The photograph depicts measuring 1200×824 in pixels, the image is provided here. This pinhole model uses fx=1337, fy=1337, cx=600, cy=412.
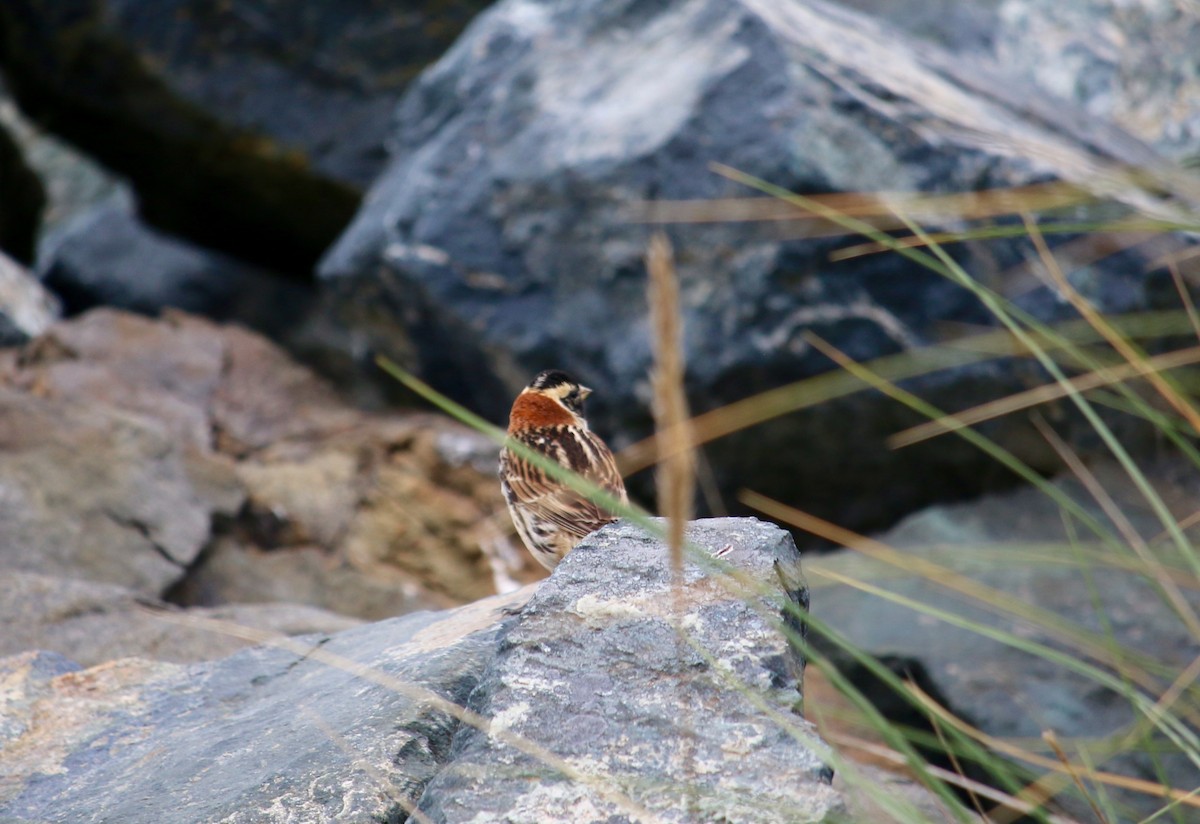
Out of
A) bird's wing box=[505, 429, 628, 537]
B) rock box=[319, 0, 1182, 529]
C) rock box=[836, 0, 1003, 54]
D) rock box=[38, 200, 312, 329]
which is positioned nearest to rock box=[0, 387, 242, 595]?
rock box=[319, 0, 1182, 529]

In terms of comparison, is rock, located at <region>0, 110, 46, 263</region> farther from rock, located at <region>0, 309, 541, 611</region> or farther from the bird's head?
the bird's head

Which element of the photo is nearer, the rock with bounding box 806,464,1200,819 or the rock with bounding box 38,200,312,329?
the rock with bounding box 806,464,1200,819

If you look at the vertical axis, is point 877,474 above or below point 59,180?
below

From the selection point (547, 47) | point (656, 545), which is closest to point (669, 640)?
point (656, 545)

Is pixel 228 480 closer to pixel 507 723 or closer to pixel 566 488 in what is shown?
pixel 566 488

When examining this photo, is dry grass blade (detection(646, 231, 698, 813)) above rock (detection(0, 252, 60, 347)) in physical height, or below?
above

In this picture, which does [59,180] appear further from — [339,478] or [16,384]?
[339,478]

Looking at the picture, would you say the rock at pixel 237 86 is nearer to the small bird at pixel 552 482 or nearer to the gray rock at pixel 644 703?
the small bird at pixel 552 482
